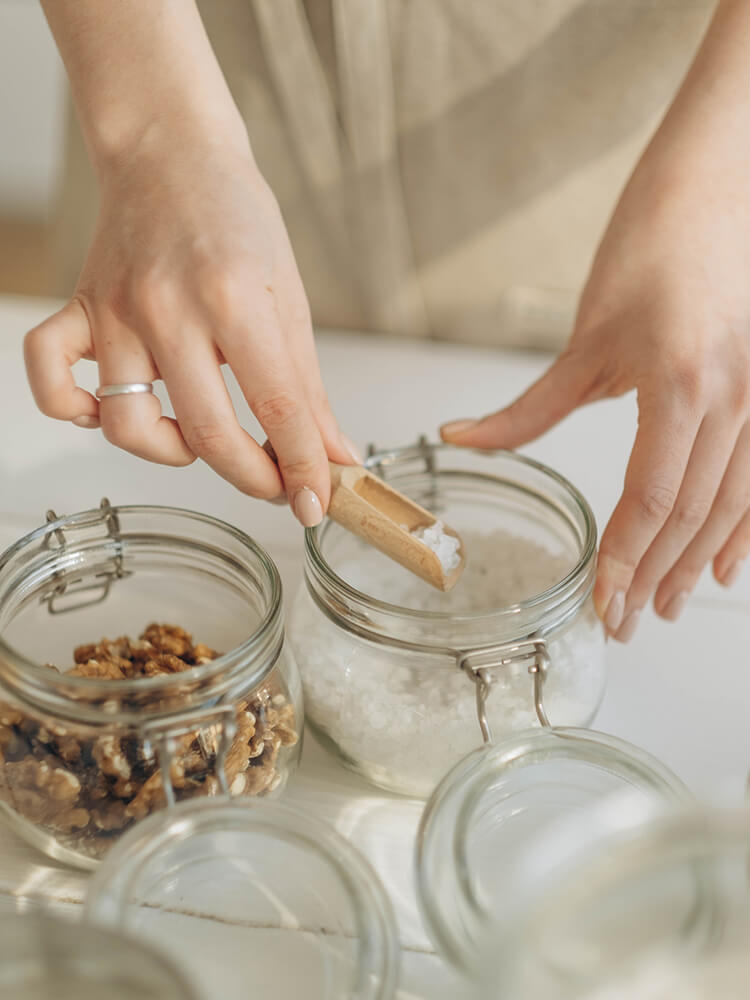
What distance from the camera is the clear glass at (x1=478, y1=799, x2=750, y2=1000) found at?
0.91 feet

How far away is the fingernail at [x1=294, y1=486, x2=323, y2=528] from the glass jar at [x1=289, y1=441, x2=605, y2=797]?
12mm

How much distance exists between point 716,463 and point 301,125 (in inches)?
22.2

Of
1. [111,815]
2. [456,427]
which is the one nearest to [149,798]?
[111,815]

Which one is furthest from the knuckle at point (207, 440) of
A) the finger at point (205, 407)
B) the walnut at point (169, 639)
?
the walnut at point (169, 639)

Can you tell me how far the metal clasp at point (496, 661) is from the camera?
0.53 m

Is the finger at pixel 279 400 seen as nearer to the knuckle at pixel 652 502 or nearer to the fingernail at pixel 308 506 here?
the fingernail at pixel 308 506

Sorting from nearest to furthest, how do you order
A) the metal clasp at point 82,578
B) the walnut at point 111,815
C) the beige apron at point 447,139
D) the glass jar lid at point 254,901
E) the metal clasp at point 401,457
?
the glass jar lid at point 254,901 < the walnut at point 111,815 < the metal clasp at point 82,578 < the metal clasp at point 401,457 < the beige apron at point 447,139

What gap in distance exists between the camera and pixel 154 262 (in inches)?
21.5

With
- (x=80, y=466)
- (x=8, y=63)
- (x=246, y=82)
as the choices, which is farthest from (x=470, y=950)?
(x=8, y=63)

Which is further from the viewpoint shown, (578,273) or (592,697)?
(578,273)

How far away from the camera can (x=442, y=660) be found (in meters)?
0.55

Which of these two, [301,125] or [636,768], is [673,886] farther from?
[301,125]

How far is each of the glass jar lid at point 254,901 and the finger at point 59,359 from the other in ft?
0.84

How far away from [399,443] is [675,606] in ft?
1.01
